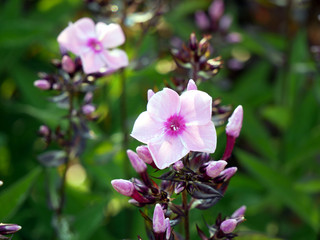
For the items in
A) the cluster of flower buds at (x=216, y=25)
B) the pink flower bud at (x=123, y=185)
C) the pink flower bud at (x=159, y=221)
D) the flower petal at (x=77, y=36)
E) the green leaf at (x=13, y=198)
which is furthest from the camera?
the cluster of flower buds at (x=216, y=25)

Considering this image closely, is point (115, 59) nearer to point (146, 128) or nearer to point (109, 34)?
point (109, 34)

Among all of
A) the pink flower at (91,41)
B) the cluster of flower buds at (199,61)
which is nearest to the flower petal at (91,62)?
the pink flower at (91,41)

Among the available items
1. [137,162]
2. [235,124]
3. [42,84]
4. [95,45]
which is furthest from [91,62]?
[235,124]

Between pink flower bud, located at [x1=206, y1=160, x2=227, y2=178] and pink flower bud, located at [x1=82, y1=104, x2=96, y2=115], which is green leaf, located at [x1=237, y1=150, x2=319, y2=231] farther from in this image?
pink flower bud, located at [x1=206, y1=160, x2=227, y2=178]

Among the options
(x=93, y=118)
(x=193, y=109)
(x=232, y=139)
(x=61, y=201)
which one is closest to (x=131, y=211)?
(x=61, y=201)

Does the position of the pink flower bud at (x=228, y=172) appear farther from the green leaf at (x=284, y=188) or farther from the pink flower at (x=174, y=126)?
the green leaf at (x=284, y=188)

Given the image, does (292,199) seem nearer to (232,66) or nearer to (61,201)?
(61,201)
